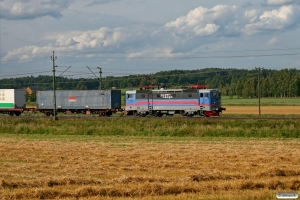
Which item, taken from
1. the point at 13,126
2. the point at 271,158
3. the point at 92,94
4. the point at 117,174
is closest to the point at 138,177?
the point at 117,174

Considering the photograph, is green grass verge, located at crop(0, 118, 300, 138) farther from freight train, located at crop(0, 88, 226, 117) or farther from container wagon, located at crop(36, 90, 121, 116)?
container wagon, located at crop(36, 90, 121, 116)

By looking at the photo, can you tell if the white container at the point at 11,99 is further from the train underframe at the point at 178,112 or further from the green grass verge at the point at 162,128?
the green grass verge at the point at 162,128

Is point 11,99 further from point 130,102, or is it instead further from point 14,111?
point 130,102

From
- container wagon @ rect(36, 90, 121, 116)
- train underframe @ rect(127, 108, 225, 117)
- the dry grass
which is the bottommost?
the dry grass

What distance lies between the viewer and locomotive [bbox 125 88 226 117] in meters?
64.9

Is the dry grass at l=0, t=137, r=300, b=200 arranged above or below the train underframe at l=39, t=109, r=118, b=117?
below

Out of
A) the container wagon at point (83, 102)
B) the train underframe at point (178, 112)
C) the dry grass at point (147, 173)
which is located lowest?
the dry grass at point (147, 173)

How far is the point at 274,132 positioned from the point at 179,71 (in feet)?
448

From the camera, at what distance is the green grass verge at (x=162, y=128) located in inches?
1633

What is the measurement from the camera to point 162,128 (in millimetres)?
44531

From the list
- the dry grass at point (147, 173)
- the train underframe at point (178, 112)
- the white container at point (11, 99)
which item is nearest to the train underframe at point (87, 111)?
the white container at point (11, 99)

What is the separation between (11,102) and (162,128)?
41.9 m

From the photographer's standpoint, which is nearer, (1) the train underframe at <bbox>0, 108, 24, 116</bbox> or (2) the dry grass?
(2) the dry grass

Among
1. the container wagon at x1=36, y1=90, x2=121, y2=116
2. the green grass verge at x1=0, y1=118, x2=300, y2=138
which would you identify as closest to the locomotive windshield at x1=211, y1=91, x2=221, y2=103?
the container wagon at x1=36, y1=90, x2=121, y2=116
